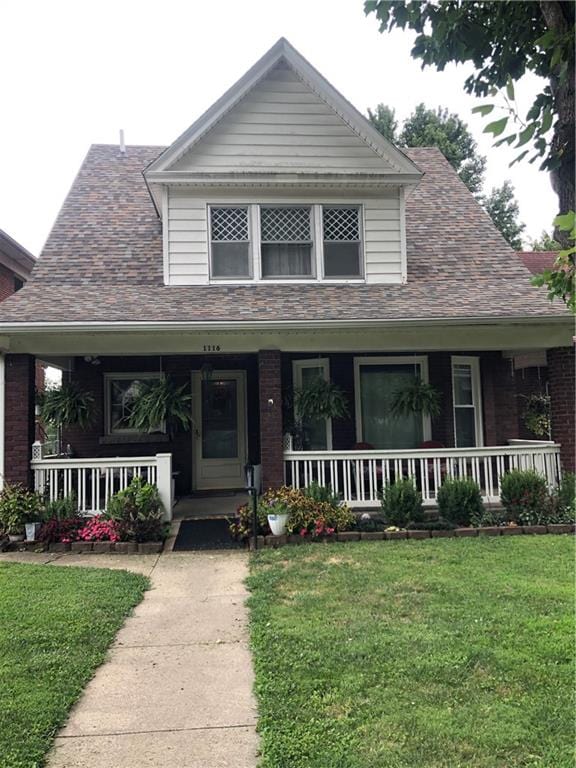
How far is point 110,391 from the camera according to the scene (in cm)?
1094

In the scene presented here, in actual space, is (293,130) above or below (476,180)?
below

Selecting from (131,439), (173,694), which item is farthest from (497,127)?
(131,439)

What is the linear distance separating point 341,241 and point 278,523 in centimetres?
515

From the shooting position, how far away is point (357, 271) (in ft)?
32.8

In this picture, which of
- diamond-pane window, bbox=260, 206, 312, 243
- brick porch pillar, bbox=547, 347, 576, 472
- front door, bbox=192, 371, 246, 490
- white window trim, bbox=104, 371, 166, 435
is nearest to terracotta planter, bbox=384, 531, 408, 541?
brick porch pillar, bbox=547, 347, 576, 472

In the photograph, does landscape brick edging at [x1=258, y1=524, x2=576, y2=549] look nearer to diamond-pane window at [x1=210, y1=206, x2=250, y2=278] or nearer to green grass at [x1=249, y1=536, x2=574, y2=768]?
green grass at [x1=249, y1=536, x2=574, y2=768]

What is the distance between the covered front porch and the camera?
841cm

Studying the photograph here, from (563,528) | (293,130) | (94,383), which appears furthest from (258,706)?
(293,130)

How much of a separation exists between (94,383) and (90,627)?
268 inches

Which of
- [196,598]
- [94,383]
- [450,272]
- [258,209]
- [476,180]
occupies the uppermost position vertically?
[476,180]

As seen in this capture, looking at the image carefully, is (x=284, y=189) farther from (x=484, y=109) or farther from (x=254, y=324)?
(x=484, y=109)

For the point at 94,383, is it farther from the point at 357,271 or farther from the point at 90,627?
the point at 90,627

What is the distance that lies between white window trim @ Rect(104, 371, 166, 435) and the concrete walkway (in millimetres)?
5423

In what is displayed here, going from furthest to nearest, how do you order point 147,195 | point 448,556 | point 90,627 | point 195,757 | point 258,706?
1. point 147,195
2. point 448,556
3. point 90,627
4. point 258,706
5. point 195,757
